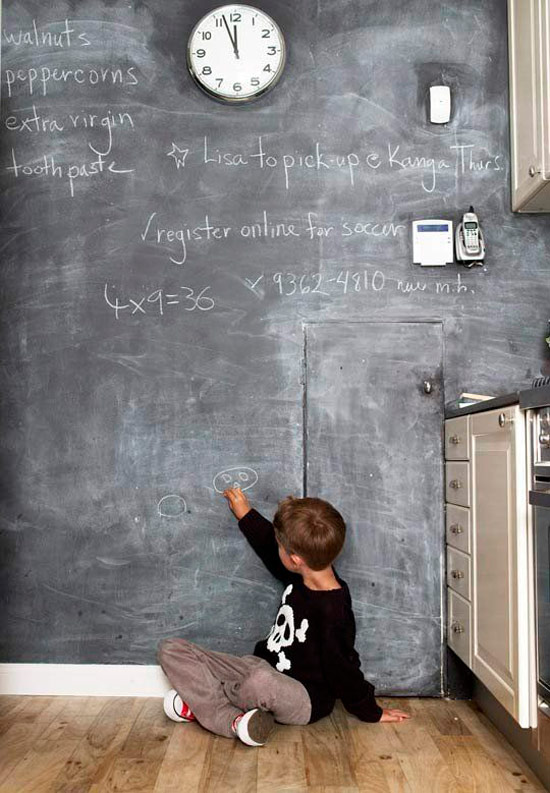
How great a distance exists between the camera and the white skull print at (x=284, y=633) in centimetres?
244

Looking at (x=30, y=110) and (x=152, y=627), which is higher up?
(x=30, y=110)

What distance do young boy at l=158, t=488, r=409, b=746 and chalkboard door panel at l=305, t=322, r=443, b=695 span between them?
20 cm

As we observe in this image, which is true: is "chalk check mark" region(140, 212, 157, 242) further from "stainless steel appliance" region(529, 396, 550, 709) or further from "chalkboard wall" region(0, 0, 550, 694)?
"stainless steel appliance" region(529, 396, 550, 709)

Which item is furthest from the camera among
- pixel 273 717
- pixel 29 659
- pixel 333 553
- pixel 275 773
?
pixel 29 659

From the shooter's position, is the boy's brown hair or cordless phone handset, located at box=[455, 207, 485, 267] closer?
the boy's brown hair

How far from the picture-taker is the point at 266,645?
2.55m

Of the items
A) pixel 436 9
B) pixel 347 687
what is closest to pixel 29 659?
pixel 347 687

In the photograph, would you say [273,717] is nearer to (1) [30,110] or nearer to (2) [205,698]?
(2) [205,698]

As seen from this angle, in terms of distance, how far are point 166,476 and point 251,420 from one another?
0.36m

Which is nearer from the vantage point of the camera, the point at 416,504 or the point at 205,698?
the point at 205,698

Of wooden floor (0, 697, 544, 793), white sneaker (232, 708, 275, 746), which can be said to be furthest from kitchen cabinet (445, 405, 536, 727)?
white sneaker (232, 708, 275, 746)

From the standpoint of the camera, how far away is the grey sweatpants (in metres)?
2.30

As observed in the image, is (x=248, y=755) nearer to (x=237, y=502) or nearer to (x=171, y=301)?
(x=237, y=502)

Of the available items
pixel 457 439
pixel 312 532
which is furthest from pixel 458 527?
pixel 312 532
